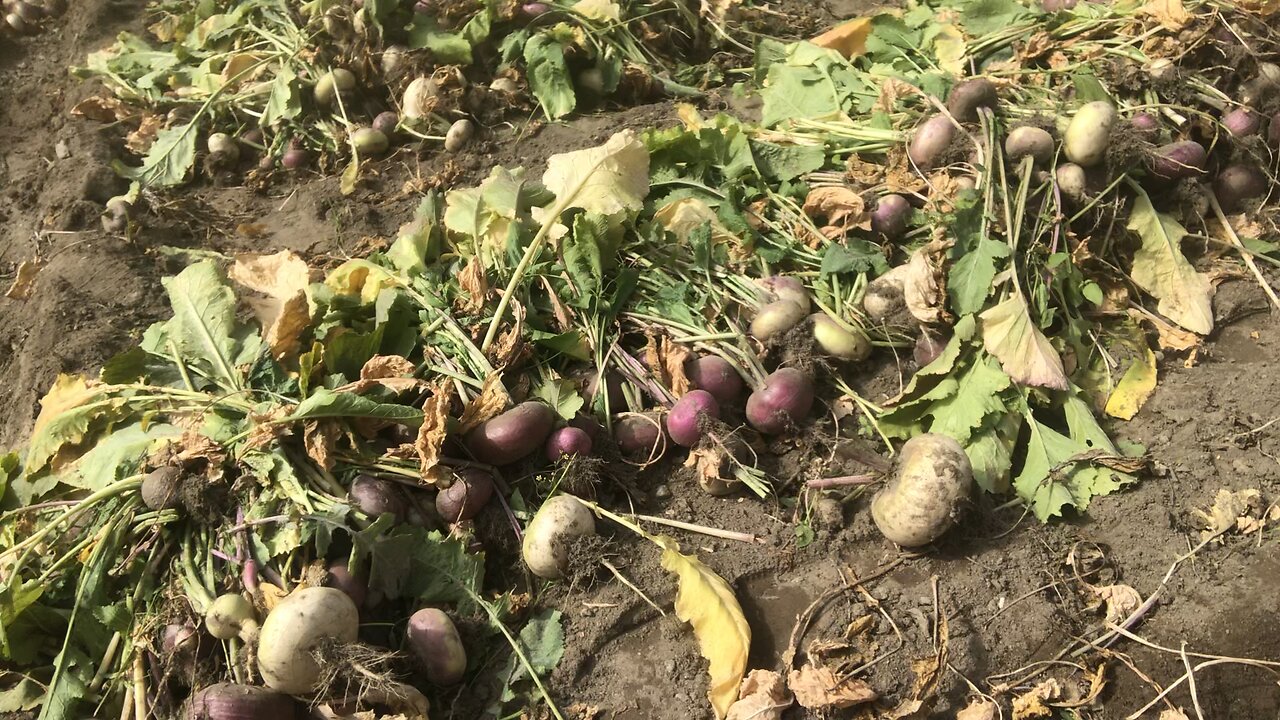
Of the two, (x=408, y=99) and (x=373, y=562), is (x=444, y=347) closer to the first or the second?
(x=373, y=562)

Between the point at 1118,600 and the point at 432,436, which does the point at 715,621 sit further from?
the point at 1118,600

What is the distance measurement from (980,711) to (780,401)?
148 cm

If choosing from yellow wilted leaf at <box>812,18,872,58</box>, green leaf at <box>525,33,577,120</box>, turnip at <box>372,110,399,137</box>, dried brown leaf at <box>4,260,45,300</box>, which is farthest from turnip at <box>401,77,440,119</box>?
yellow wilted leaf at <box>812,18,872,58</box>

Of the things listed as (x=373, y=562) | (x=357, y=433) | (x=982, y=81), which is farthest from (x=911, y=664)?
(x=982, y=81)

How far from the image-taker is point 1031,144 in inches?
158

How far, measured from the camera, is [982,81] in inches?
169

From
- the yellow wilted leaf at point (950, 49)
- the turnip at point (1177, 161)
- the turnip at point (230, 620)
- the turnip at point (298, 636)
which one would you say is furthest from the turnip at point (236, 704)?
the yellow wilted leaf at point (950, 49)

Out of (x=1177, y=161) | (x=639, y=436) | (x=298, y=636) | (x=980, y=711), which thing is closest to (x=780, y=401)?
(x=639, y=436)

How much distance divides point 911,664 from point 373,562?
2.11m

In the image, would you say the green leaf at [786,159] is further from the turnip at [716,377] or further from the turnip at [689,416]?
the turnip at [689,416]

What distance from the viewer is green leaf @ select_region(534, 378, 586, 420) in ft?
11.8

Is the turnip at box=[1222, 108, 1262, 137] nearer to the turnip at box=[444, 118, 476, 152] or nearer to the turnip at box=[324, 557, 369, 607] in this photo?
the turnip at box=[444, 118, 476, 152]

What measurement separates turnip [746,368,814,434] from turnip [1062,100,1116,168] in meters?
1.91

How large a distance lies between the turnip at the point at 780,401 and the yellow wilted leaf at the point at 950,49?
2.67m
